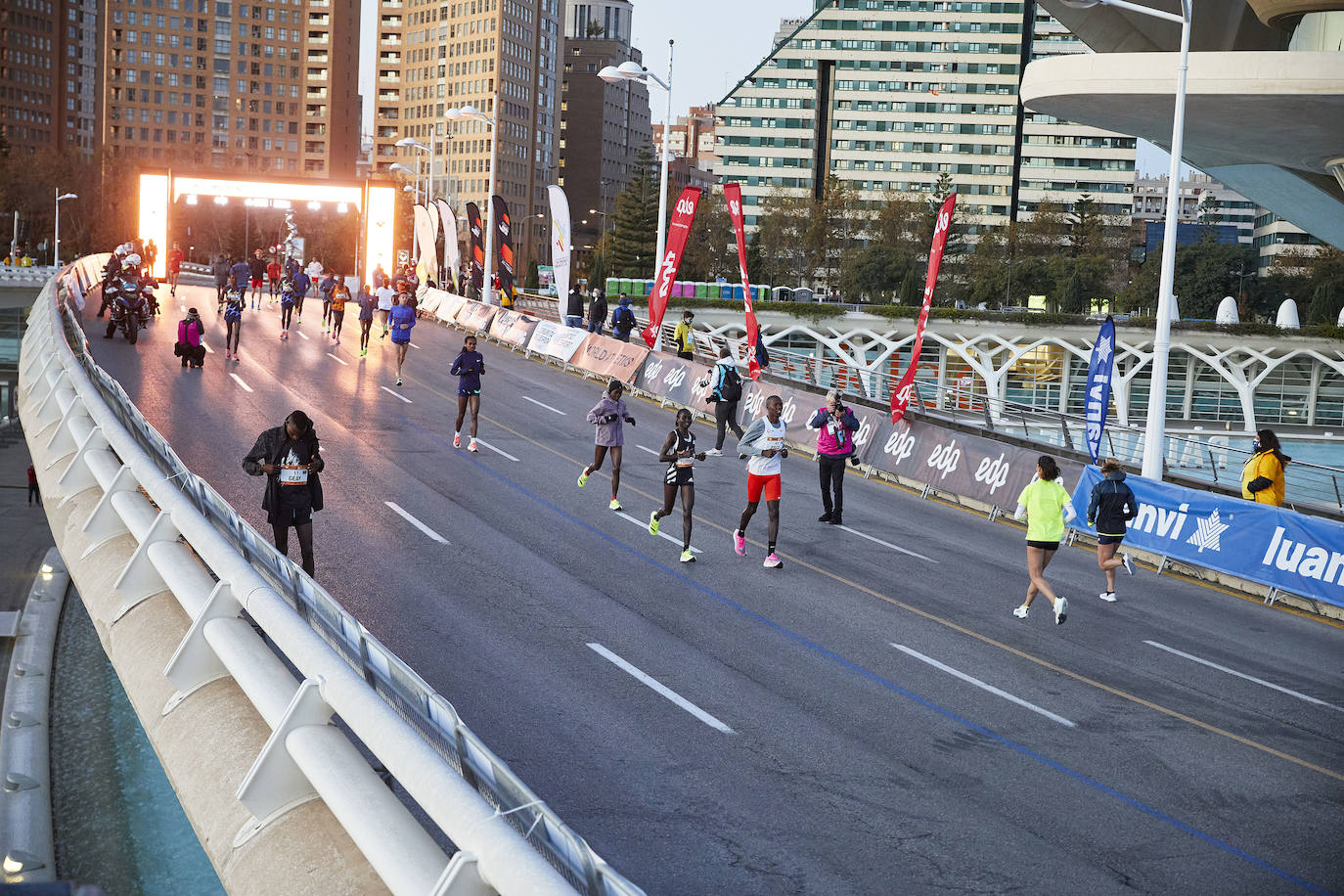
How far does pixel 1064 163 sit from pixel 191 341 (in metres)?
138

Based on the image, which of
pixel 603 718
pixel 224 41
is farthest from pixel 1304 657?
pixel 224 41

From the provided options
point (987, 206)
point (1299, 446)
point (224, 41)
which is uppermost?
point (224, 41)

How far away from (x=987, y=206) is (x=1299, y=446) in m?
75.9

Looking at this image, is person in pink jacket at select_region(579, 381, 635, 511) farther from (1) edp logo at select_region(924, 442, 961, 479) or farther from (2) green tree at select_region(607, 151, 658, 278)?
(2) green tree at select_region(607, 151, 658, 278)

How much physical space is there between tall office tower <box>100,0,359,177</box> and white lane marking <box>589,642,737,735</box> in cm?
19075

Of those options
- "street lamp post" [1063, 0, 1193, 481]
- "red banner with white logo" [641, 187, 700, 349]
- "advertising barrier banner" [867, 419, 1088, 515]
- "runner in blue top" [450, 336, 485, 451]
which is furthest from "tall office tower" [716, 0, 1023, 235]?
"runner in blue top" [450, 336, 485, 451]

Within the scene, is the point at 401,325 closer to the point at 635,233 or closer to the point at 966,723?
the point at 966,723

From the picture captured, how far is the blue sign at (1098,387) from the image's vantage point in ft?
73.5

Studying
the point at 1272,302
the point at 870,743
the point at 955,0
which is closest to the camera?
the point at 870,743

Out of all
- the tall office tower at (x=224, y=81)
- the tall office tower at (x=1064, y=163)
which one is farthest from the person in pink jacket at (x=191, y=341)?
the tall office tower at (x=224, y=81)

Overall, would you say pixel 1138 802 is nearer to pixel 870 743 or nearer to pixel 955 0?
pixel 870 743

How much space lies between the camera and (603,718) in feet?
36.5

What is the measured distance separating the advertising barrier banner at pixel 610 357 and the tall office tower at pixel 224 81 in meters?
165

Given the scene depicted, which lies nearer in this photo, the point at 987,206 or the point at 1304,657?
the point at 1304,657
